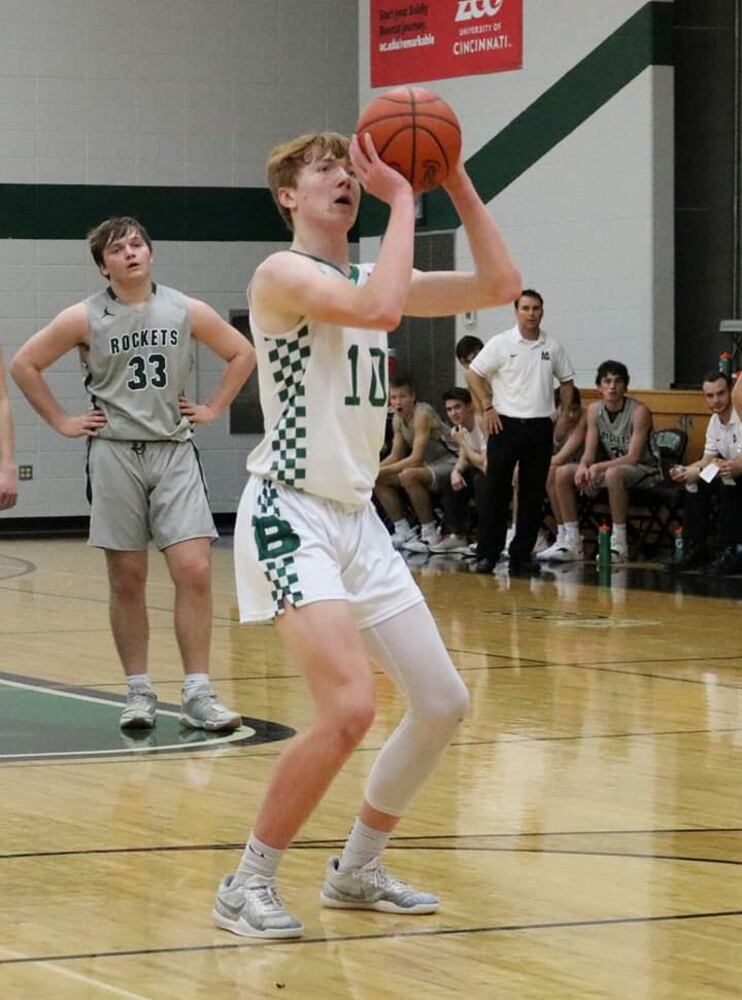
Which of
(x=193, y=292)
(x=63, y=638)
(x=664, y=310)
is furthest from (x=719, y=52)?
(x=63, y=638)

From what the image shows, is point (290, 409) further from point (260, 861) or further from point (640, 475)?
point (640, 475)

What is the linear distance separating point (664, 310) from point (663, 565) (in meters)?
2.14

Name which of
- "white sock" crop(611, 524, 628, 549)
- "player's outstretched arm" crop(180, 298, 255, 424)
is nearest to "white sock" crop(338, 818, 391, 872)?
"player's outstretched arm" crop(180, 298, 255, 424)

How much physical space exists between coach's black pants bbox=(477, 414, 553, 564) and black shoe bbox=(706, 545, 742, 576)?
1315mm

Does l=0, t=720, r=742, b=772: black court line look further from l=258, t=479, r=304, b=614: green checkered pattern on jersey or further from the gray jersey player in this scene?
l=258, t=479, r=304, b=614: green checkered pattern on jersey

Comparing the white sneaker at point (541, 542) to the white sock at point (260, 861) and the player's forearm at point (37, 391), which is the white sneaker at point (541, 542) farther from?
the white sock at point (260, 861)

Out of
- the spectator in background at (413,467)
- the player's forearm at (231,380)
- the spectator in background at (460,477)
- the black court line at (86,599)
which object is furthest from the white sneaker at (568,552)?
the player's forearm at (231,380)

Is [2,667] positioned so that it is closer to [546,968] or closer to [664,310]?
[546,968]

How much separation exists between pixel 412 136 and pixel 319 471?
0.77 metres

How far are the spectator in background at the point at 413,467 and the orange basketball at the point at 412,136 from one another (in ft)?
34.3

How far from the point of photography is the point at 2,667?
9180mm

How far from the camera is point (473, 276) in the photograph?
463 cm

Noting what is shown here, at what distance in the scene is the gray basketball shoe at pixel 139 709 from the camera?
7422 mm

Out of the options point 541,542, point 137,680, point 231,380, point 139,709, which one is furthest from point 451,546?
point 139,709
